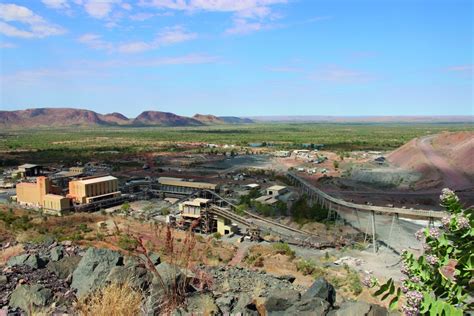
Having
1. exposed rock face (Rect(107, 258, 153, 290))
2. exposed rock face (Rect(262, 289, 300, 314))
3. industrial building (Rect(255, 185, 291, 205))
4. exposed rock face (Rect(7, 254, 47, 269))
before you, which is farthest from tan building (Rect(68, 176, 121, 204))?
exposed rock face (Rect(262, 289, 300, 314))

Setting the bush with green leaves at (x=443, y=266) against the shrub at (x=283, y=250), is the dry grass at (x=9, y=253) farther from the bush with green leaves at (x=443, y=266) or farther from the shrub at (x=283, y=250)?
the bush with green leaves at (x=443, y=266)

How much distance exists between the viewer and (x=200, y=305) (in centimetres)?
873

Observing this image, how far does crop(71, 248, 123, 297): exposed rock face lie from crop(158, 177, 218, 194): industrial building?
35.7 m

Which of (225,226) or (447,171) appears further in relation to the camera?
(447,171)

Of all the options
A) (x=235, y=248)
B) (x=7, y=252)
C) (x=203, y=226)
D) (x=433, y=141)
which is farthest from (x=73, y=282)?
(x=433, y=141)

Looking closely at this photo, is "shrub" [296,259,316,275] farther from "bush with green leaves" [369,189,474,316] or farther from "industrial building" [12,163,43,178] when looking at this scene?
"industrial building" [12,163,43,178]

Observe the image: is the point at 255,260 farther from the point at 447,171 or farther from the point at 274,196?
the point at 447,171

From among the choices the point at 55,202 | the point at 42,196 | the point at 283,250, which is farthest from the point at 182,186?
the point at 283,250

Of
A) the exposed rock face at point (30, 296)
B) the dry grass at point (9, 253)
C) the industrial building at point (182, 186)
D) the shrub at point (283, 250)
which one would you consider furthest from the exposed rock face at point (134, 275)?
the industrial building at point (182, 186)

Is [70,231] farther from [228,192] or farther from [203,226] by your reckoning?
[228,192]

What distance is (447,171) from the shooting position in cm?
6306

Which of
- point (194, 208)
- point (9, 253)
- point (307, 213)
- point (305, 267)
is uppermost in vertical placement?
point (9, 253)

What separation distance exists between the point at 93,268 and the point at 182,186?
39452mm

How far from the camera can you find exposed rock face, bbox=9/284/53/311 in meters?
9.33
